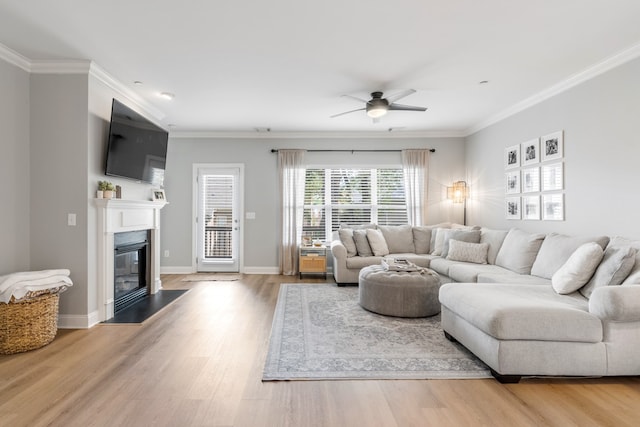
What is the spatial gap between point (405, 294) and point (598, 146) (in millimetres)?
2539

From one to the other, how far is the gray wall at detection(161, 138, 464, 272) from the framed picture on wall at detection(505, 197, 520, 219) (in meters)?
1.34

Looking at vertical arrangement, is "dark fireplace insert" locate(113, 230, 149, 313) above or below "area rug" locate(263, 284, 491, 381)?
above

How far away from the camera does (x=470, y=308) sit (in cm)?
250

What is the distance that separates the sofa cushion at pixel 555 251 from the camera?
3205mm

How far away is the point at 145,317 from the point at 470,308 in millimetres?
3354

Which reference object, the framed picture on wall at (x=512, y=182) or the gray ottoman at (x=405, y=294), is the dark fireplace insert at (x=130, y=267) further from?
the framed picture on wall at (x=512, y=182)

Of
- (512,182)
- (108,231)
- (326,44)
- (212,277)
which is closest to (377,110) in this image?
(326,44)

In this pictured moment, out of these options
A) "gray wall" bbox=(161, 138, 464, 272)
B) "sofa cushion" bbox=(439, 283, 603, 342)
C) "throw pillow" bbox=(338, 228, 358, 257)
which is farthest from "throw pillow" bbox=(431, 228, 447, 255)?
"sofa cushion" bbox=(439, 283, 603, 342)

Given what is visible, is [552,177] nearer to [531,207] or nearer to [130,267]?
[531,207]

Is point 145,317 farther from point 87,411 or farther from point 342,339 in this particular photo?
point 342,339

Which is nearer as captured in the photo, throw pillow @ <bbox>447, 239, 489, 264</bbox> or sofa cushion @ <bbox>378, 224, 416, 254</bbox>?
throw pillow @ <bbox>447, 239, 489, 264</bbox>

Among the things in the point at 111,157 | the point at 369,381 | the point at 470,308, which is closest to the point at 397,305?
the point at 470,308

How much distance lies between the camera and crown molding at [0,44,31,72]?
300 cm

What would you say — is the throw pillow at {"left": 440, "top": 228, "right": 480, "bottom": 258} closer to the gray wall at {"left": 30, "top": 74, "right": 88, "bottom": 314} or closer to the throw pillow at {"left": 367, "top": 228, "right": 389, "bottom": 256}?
the throw pillow at {"left": 367, "top": 228, "right": 389, "bottom": 256}
